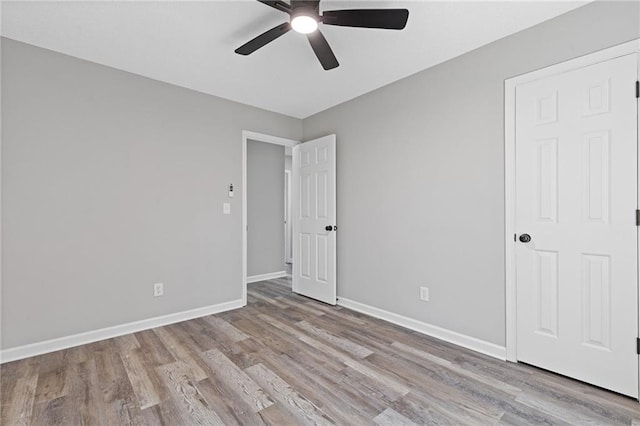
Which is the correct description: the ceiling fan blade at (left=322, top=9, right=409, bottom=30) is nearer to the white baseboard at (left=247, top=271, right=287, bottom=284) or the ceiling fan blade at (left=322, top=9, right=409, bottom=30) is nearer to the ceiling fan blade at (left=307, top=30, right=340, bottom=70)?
the ceiling fan blade at (left=307, top=30, right=340, bottom=70)

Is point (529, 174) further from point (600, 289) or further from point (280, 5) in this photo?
point (280, 5)

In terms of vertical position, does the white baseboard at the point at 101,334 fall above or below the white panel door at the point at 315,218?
below

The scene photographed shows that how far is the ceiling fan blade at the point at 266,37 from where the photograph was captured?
6.07 feet

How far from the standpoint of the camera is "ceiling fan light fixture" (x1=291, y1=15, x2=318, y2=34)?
5.87ft

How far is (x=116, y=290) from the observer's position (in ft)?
9.30

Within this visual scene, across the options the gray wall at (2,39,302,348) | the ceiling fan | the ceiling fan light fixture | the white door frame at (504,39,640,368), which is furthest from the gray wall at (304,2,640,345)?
the gray wall at (2,39,302,348)

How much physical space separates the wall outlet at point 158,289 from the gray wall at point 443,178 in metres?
2.04

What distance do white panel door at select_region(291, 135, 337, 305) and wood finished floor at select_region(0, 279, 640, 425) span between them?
1.08 metres

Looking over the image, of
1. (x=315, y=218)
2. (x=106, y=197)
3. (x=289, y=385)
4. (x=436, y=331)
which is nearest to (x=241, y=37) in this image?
(x=106, y=197)

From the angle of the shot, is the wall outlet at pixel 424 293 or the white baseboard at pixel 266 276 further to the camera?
the white baseboard at pixel 266 276

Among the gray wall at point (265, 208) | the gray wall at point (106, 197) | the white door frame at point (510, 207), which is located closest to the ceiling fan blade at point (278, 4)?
the white door frame at point (510, 207)

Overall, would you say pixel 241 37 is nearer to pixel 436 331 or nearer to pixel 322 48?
pixel 322 48

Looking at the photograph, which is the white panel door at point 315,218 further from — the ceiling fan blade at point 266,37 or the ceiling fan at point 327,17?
the ceiling fan at point 327,17

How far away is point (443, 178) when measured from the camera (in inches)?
108
